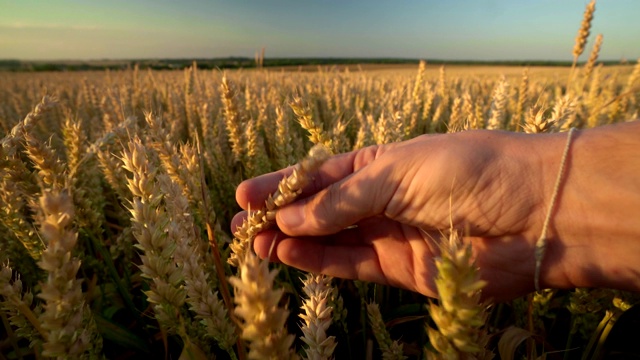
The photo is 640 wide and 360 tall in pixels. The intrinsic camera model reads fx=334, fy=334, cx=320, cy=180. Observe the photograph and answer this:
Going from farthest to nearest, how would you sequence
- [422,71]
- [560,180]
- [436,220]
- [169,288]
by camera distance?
[422,71], [436,220], [560,180], [169,288]

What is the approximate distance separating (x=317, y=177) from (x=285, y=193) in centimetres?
59

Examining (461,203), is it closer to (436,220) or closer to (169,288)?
(436,220)

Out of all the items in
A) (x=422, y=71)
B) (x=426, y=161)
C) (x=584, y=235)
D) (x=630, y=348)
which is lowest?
(x=630, y=348)

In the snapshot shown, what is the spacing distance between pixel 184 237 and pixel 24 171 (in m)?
1.01

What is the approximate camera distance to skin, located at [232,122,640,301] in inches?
43.3

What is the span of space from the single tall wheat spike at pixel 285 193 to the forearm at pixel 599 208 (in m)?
0.86

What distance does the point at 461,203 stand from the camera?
48.0 inches

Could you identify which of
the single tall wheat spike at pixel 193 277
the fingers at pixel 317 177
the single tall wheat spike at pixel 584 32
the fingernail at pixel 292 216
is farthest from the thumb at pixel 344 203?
the single tall wheat spike at pixel 584 32

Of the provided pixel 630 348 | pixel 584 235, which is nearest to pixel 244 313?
pixel 584 235

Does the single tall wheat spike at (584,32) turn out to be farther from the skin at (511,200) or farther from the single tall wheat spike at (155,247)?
the single tall wheat spike at (155,247)

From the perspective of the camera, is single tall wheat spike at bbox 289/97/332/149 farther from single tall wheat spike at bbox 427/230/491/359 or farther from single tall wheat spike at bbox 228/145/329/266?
single tall wheat spike at bbox 427/230/491/359

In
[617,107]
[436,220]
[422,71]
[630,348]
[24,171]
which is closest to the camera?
[436,220]

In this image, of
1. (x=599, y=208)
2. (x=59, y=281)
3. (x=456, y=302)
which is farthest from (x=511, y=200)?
(x=59, y=281)

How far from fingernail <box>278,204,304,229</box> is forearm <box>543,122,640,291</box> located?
89cm
